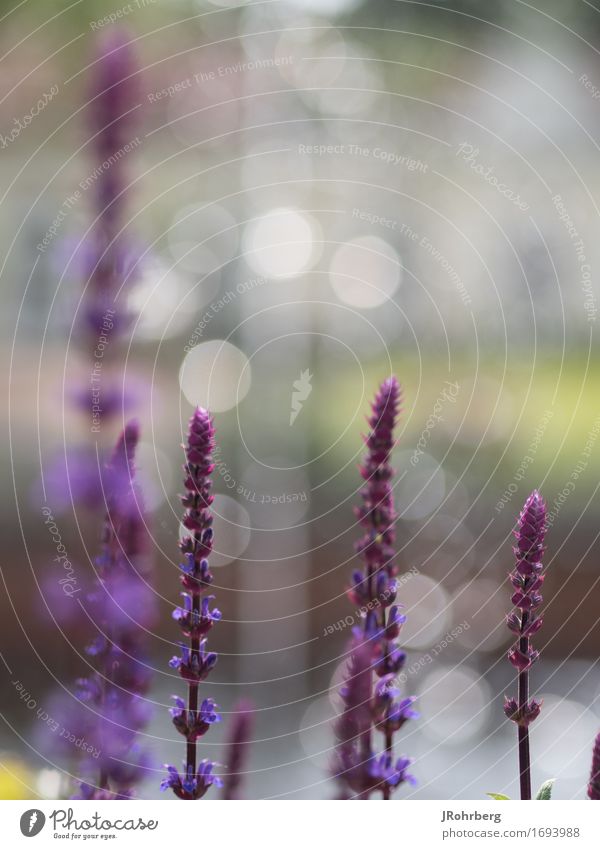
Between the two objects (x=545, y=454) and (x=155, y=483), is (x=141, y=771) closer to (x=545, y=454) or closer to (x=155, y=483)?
(x=155, y=483)

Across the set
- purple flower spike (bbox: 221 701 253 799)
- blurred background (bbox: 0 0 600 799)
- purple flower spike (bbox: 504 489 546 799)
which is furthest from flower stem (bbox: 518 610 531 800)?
blurred background (bbox: 0 0 600 799)

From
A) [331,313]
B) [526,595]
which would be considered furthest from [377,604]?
[331,313]

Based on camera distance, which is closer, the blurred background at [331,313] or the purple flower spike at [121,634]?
the purple flower spike at [121,634]

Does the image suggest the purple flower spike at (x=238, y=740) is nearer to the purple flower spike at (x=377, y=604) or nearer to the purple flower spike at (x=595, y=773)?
the purple flower spike at (x=377, y=604)

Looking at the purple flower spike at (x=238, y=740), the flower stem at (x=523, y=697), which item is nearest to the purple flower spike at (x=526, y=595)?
the flower stem at (x=523, y=697)

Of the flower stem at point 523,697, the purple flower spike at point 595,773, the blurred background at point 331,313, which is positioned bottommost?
the purple flower spike at point 595,773

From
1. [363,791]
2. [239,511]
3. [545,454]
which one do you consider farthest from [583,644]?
[363,791]

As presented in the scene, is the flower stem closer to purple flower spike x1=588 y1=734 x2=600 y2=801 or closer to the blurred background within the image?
purple flower spike x1=588 y1=734 x2=600 y2=801
